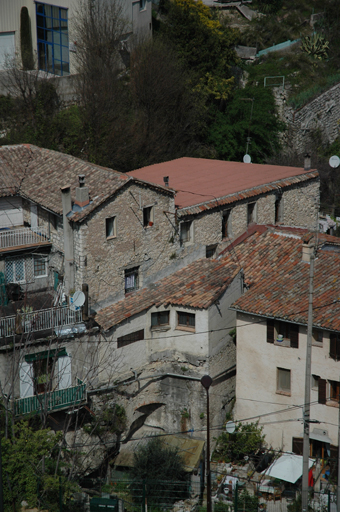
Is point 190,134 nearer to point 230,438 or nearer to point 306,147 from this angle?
point 306,147

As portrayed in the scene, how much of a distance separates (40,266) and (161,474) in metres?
10.9

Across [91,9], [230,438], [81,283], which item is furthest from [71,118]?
[230,438]

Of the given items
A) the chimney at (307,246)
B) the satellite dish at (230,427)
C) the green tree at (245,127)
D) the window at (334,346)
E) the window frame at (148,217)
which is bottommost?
the satellite dish at (230,427)

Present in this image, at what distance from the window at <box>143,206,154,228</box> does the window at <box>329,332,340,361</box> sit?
9.61m

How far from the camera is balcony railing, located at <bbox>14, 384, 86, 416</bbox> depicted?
26.8 metres

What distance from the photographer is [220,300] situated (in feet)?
97.8

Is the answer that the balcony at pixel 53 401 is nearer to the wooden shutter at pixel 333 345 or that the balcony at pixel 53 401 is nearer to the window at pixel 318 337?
the window at pixel 318 337

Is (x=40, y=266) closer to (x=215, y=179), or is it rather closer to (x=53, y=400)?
(x=53, y=400)

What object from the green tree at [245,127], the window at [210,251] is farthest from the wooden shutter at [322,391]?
the green tree at [245,127]

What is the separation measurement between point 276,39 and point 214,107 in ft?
46.7

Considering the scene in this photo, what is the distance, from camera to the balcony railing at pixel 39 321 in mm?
26953

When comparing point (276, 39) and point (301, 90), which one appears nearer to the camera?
point (301, 90)

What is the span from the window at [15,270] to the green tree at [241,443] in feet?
39.0

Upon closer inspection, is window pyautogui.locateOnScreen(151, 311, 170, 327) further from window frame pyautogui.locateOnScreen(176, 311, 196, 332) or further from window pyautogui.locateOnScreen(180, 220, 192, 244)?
window pyautogui.locateOnScreen(180, 220, 192, 244)
